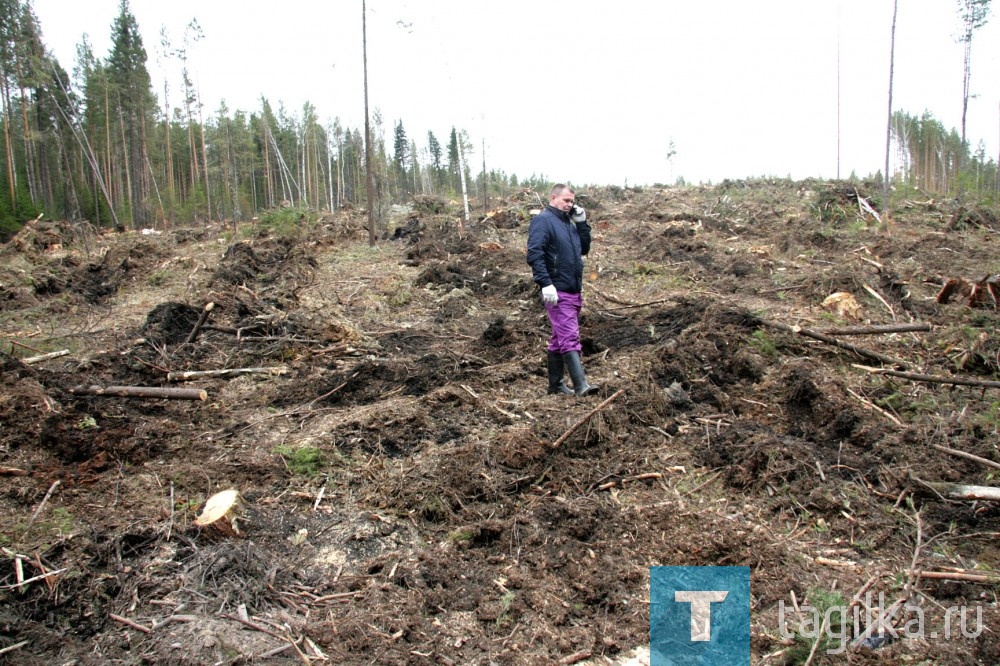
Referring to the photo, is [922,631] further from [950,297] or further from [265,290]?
[265,290]

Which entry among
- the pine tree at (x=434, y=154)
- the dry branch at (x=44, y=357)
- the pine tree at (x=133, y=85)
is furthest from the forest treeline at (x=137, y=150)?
the dry branch at (x=44, y=357)

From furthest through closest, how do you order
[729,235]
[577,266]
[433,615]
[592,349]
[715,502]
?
[729,235] → [592,349] → [577,266] → [715,502] → [433,615]

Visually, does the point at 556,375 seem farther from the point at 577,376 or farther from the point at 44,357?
the point at 44,357

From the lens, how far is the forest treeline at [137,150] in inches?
1021

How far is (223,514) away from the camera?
11.2 feet

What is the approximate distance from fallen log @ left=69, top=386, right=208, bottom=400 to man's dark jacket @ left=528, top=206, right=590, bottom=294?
3334 millimetres

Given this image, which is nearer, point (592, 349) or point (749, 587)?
point (749, 587)

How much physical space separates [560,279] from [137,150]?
36.9 metres

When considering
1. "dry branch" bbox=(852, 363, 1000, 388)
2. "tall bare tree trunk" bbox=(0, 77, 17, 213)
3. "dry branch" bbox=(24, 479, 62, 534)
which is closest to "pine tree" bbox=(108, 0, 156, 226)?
"tall bare tree trunk" bbox=(0, 77, 17, 213)

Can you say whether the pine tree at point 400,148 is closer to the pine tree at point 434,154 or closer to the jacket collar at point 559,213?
the pine tree at point 434,154

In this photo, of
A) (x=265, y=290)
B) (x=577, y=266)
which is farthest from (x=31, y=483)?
(x=265, y=290)

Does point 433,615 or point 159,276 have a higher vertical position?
point 159,276

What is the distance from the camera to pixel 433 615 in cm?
286

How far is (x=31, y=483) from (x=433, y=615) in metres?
3.08
